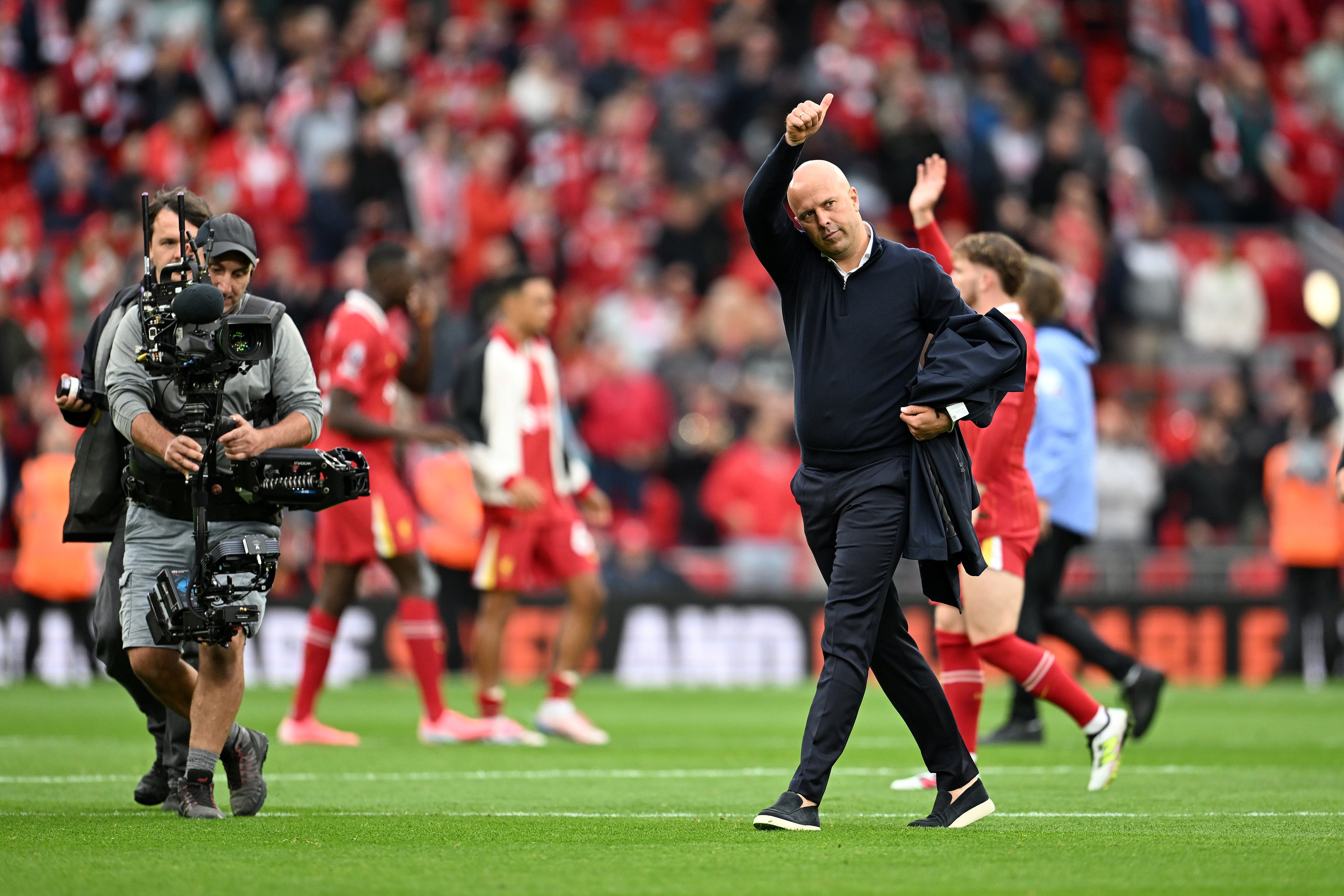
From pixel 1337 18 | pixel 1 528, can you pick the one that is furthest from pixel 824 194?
pixel 1337 18

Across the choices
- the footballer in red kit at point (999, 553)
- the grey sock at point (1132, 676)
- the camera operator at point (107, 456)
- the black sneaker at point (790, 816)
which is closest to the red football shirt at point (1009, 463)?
the footballer in red kit at point (999, 553)

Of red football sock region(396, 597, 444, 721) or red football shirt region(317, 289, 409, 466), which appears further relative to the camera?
red football sock region(396, 597, 444, 721)

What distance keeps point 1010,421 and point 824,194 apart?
6.57 ft

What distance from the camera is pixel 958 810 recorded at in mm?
6875

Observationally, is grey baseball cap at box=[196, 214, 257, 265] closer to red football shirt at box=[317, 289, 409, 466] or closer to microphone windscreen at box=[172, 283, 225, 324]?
microphone windscreen at box=[172, 283, 225, 324]

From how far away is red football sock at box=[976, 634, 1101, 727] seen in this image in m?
8.43

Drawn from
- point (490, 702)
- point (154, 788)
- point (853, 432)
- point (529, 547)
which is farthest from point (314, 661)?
point (853, 432)

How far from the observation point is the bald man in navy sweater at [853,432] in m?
6.59

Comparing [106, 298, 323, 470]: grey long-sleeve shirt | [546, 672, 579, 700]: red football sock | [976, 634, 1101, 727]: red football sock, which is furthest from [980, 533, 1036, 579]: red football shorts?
→ [546, 672, 579, 700]: red football sock

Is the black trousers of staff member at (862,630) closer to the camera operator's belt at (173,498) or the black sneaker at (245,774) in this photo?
the camera operator's belt at (173,498)

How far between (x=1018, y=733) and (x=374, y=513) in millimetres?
4226

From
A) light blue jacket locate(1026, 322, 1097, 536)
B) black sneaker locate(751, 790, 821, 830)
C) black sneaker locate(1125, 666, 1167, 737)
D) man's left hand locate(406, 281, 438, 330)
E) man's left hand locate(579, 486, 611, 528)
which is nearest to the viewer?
black sneaker locate(751, 790, 821, 830)

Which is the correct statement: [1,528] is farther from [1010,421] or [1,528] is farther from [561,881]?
[561,881]

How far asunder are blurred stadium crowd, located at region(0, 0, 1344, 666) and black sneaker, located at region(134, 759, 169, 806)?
10.4 metres
